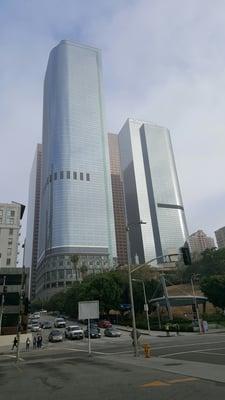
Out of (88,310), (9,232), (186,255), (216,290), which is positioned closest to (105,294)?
(216,290)

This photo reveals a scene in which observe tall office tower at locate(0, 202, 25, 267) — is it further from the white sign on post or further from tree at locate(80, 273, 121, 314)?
the white sign on post

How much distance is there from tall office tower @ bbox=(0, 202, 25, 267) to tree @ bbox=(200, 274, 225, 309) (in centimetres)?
7567

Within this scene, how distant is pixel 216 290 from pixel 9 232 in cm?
8522

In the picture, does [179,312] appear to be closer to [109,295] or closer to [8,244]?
[109,295]

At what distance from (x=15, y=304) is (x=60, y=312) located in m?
85.7

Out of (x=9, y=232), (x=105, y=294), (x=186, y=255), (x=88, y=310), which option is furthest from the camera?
(x=9, y=232)

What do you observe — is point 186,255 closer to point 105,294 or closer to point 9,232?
point 105,294

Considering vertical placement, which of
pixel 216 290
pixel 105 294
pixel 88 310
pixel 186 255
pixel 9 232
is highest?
pixel 9 232

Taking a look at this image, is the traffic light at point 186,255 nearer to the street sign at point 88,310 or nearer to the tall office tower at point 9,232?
the street sign at point 88,310

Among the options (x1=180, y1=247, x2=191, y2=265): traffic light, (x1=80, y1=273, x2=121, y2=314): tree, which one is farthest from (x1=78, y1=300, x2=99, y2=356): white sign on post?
(x1=80, y1=273, x2=121, y2=314): tree

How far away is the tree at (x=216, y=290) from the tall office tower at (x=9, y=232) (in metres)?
75.7

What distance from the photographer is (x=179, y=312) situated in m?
93.8

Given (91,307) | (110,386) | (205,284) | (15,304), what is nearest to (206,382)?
(110,386)

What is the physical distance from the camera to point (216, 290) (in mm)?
81312
